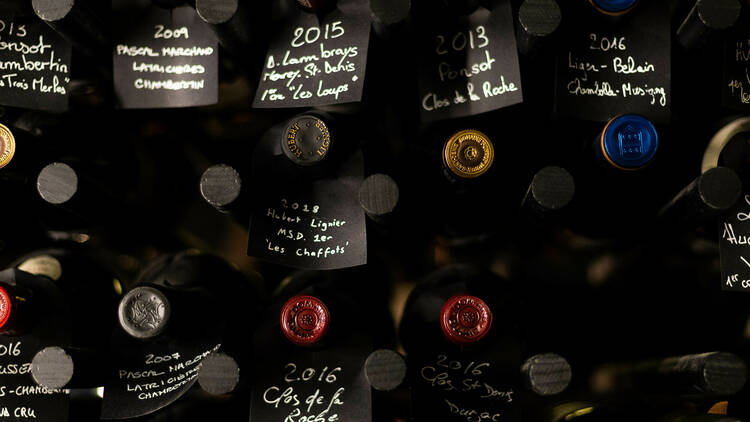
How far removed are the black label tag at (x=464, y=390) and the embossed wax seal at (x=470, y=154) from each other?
0.19 m

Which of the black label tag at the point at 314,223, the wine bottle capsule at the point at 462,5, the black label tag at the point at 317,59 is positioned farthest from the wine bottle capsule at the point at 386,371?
the wine bottle capsule at the point at 462,5

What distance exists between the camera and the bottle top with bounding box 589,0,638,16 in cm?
55

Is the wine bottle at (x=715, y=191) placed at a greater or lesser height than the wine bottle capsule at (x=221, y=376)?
greater

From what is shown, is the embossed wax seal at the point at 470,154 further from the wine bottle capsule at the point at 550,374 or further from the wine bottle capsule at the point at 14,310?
the wine bottle capsule at the point at 14,310

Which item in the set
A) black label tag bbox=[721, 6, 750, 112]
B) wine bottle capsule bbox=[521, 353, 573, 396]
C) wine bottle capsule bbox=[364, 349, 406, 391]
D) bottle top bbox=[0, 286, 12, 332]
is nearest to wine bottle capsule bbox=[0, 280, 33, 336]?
bottle top bbox=[0, 286, 12, 332]

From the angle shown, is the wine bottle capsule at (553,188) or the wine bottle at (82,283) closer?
the wine bottle capsule at (553,188)

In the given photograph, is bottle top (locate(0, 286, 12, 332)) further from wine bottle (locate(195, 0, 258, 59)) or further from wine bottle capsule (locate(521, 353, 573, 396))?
wine bottle capsule (locate(521, 353, 573, 396))

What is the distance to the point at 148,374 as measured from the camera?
595 millimetres

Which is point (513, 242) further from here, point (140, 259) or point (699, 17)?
point (140, 259)

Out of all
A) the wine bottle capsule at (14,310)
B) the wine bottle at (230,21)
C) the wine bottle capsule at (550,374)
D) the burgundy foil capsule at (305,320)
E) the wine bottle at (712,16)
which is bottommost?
the wine bottle capsule at (550,374)

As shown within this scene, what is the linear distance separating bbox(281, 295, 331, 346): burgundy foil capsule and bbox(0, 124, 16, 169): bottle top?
0.33 m

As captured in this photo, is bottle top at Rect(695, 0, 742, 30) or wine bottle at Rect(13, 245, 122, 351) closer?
bottle top at Rect(695, 0, 742, 30)

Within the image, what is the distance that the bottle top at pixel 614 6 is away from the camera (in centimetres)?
55

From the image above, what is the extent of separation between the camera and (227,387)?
0.51m
